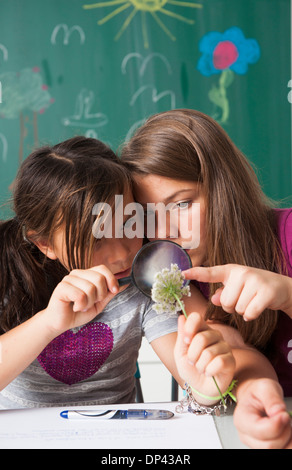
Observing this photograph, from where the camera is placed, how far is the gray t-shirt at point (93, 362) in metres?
1.25

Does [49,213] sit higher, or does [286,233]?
[49,213]

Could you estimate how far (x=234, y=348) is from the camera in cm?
111

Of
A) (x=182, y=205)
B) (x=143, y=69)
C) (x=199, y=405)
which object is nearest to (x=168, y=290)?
(x=199, y=405)

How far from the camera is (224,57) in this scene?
117 inches

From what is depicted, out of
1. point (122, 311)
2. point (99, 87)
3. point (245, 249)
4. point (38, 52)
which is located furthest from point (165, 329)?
point (38, 52)

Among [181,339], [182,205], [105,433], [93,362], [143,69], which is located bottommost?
[93,362]

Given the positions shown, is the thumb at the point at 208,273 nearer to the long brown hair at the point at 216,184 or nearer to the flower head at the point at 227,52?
the long brown hair at the point at 216,184

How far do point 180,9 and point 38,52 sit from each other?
0.91 metres

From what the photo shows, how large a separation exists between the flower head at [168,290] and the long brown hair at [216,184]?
0.33 metres

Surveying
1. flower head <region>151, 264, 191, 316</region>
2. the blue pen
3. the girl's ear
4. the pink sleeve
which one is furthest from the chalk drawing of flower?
the blue pen

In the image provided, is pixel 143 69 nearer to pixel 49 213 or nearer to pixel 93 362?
pixel 49 213

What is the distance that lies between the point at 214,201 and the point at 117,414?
59cm

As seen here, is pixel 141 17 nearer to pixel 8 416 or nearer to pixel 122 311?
pixel 122 311

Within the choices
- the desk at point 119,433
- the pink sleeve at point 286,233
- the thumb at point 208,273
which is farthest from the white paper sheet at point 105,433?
the pink sleeve at point 286,233
